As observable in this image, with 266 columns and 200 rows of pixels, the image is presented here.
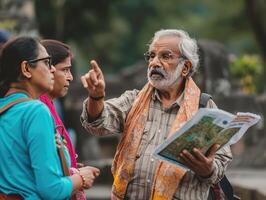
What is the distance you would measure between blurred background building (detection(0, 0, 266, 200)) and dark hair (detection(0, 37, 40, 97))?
392 cm

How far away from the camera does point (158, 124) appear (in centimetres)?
645

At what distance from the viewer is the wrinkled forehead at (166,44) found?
6.54m

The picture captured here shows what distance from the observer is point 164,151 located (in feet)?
19.7

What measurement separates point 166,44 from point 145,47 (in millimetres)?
23266

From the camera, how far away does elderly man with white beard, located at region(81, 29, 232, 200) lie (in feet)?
20.6

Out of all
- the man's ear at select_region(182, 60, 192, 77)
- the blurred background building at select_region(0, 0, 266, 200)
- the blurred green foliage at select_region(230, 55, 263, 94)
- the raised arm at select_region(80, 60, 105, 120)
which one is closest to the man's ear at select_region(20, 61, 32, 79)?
the raised arm at select_region(80, 60, 105, 120)

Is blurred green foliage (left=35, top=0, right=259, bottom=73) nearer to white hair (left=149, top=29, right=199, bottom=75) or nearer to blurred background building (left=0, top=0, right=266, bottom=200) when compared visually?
blurred background building (left=0, top=0, right=266, bottom=200)

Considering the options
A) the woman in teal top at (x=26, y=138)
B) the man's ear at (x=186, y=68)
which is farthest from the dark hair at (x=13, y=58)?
the man's ear at (x=186, y=68)

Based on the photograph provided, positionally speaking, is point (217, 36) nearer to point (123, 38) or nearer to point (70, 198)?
point (123, 38)

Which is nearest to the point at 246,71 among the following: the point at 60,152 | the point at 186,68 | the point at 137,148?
the point at 186,68

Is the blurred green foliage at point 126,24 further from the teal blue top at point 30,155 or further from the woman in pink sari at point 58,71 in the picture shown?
the teal blue top at point 30,155

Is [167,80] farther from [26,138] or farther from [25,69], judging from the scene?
[26,138]

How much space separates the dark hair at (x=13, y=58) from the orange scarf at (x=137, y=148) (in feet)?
3.62

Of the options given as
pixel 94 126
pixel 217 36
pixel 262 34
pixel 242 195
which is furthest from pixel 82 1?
pixel 94 126
